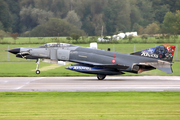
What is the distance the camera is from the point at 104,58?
21.7m

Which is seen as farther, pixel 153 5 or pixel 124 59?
pixel 153 5

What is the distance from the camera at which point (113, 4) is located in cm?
7119

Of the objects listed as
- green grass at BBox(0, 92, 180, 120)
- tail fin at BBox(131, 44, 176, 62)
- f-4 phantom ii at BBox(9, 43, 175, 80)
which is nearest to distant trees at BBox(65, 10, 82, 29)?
f-4 phantom ii at BBox(9, 43, 175, 80)

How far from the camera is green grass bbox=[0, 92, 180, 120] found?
10.4m

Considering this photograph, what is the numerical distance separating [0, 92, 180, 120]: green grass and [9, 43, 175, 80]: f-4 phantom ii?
5.95 meters

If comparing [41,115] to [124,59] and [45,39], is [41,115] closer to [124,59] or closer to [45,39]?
[124,59]

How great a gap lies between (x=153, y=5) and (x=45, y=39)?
36.7m

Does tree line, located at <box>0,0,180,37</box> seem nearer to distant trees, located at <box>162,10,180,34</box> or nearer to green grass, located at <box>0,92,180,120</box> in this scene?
distant trees, located at <box>162,10,180,34</box>

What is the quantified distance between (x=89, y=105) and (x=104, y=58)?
970 centimetres

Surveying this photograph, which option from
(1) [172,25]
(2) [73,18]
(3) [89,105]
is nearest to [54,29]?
(2) [73,18]

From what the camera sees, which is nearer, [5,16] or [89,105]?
[89,105]

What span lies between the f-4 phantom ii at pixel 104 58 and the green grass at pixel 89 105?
5952 mm

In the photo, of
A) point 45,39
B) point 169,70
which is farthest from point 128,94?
point 45,39

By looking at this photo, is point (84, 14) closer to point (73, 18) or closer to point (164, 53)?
point (73, 18)
